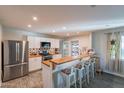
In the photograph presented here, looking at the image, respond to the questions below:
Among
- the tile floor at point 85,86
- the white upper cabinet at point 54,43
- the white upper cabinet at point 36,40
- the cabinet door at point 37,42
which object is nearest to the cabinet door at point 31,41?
the white upper cabinet at point 36,40

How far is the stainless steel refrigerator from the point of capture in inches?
171

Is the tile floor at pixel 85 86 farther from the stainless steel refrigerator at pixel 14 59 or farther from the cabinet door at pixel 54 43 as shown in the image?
the cabinet door at pixel 54 43

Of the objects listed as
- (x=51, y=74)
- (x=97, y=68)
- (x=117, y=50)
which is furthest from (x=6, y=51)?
(x=117, y=50)

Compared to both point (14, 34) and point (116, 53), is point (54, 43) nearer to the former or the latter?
point (14, 34)

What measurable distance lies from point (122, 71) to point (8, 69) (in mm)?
5220

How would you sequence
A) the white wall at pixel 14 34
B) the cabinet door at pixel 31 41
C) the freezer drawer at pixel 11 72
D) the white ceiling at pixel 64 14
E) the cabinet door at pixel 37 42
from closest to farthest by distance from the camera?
the white ceiling at pixel 64 14 → the freezer drawer at pixel 11 72 → the white wall at pixel 14 34 → the cabinet door at pixel 31 41 → the cabinet door at pixel 37 42

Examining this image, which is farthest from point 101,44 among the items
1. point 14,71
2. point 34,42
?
point 14,71

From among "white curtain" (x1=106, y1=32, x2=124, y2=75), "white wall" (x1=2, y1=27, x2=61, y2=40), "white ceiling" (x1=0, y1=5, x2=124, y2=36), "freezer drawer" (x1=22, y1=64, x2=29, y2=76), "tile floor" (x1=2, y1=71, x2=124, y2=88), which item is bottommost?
"tile floor" (x1=2, y1=71, x2=124, y2=88)

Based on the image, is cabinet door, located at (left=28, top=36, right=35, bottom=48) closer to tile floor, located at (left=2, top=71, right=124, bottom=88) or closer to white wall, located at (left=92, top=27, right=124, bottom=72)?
tile floor, located at (left=2, top=71, right=124, bottom=88)

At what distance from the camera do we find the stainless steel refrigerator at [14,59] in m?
4.35

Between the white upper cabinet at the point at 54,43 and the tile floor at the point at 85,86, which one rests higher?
the white upper cabinet at the point at 54,43

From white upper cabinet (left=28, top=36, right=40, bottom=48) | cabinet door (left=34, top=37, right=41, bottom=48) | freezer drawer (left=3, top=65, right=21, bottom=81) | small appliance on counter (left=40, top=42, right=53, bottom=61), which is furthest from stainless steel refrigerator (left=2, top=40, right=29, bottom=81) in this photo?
small appliance on counter (left=40, top=42, right=53, bottom=61)

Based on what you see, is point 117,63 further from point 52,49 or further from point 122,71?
point 52,49

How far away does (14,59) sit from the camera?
4.66 m
